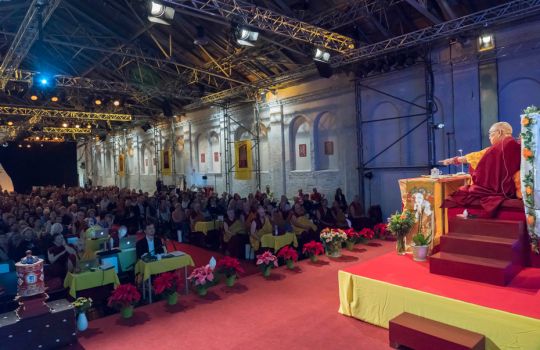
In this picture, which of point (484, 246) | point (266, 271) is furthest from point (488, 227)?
point (266, 271)

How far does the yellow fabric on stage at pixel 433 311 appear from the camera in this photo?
395 cm

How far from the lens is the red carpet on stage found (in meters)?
4.24

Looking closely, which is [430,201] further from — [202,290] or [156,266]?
[156,266]

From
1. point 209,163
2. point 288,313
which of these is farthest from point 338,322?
point 209,163

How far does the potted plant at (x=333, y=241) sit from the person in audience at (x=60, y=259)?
5.13m

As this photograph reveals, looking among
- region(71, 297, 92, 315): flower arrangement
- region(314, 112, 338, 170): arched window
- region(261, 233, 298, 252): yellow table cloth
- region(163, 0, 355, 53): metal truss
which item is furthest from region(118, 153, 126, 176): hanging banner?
region(71, 297, 92, 315): flower arrangement

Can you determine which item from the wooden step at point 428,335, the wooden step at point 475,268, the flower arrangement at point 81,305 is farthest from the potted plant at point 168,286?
the wooden step at point 475,268

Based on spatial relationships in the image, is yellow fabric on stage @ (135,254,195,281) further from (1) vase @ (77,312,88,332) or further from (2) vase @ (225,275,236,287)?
(1) vase @ (77,312,88,332)

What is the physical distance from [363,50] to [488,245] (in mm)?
7535

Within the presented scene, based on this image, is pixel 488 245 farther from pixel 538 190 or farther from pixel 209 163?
pixel 209 163

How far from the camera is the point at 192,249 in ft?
36.6

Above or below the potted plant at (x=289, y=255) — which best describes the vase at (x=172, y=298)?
below

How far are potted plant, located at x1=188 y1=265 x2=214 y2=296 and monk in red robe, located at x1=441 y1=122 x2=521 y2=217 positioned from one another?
160 inches

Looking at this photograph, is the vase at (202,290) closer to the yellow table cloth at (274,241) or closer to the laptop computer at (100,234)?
the yellow table cloth at (274,241)
